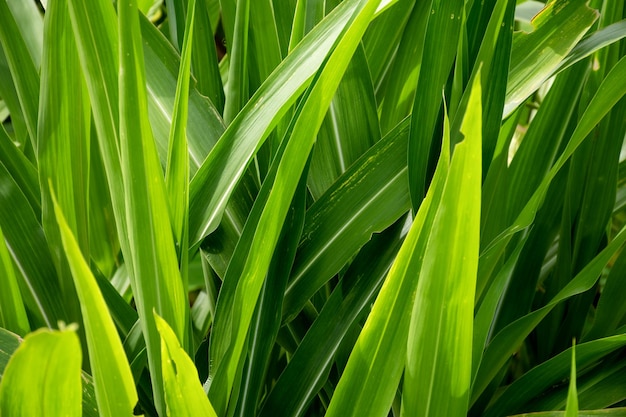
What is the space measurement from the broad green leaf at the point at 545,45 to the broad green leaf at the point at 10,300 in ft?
1.21

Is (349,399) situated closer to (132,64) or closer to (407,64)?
(132,64)

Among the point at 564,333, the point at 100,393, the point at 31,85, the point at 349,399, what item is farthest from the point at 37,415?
the point at 564,333

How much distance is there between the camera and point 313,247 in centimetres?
51

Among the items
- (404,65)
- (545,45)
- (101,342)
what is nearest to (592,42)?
(545,45)

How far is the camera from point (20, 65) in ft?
1.86

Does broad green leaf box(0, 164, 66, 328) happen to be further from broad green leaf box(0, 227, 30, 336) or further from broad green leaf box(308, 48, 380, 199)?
broad green leaf box(308, 48, 380, 199)

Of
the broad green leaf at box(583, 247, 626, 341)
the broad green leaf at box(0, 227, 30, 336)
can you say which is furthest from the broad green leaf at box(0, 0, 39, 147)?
the broad green leaf at box(583, 247, 626, 341)

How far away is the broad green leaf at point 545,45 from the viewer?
48 cm

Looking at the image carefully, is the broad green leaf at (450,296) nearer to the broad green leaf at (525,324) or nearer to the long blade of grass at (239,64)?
the broad green leaf at (525,324)

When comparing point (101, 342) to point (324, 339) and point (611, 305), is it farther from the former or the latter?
point (611, 305)

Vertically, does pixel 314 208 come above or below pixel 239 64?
below

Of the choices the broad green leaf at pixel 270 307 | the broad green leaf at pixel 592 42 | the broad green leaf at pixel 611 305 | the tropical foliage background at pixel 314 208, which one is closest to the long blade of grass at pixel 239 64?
the tropical foliage background at pixel 314 208

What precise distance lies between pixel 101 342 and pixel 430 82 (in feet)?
0.92

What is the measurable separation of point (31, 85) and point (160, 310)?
28cm
